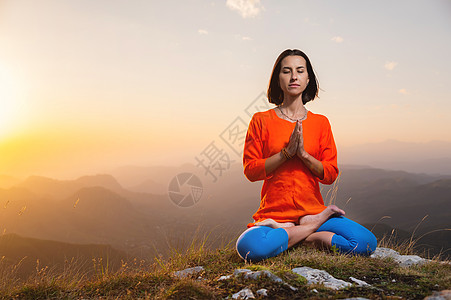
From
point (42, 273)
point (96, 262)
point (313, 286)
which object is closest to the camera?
point (313, 286)

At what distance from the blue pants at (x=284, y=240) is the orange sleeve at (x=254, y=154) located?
730 millimetres

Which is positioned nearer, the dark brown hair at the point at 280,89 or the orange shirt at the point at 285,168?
the orange shirt at the point at 285,168

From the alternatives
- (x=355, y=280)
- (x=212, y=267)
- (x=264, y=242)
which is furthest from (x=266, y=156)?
(x=355, y=280)

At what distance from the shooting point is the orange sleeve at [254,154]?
4.83 metres

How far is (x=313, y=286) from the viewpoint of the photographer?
3.17 meters

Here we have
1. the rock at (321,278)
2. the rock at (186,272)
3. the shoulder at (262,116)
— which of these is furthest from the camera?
the shoulder at (262,116)

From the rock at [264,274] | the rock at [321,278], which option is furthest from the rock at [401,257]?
the rock at [264,274]

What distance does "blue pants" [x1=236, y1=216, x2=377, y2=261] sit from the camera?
4359mm

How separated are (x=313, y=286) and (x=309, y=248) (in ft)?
5.33

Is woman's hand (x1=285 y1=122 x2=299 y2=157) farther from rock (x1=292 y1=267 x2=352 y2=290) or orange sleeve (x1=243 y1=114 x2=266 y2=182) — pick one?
rock (x1=292 y1=267 x2=352 y2=290)

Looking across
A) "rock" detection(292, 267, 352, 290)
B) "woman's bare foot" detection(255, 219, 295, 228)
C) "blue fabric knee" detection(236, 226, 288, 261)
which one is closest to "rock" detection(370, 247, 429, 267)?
"woman's bare foot" detection(255, 219, 295, 228)

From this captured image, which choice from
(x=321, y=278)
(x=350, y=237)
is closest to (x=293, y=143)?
(x=350, y=237)

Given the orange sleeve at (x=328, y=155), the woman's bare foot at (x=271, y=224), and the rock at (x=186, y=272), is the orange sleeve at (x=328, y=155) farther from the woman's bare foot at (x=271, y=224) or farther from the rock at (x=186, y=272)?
the rock at (x=186, y=272)

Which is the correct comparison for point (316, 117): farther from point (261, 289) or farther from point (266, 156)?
point (261, 289)
